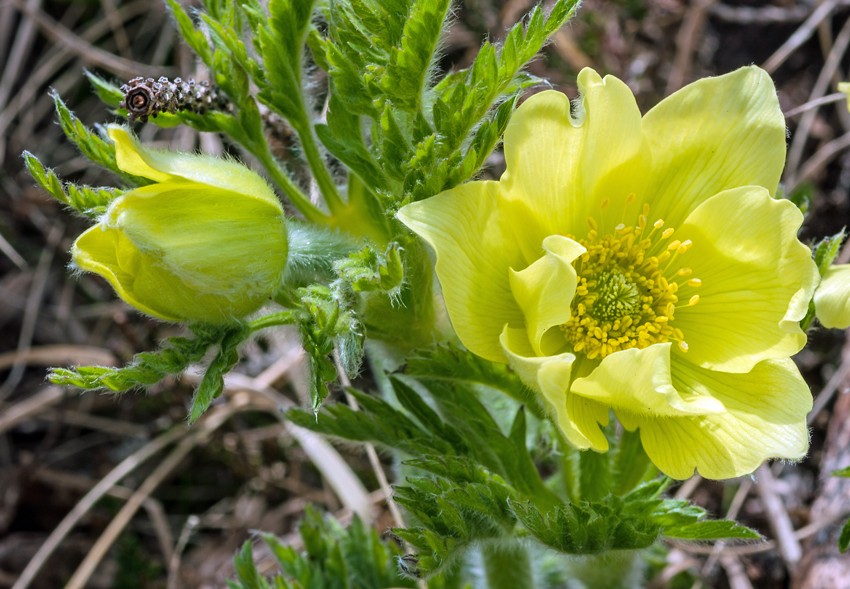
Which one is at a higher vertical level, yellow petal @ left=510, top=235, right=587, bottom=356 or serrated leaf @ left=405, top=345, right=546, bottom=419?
yellow petal @ left=510, top=235, right=587, bottom=356

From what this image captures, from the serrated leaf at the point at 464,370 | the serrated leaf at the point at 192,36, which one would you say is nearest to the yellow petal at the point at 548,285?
the serrated leaf at the point at 464,370

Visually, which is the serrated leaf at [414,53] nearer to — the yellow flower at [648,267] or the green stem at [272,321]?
the yellow flower at [648,267]

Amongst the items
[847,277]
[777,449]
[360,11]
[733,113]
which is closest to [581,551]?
[777,449]

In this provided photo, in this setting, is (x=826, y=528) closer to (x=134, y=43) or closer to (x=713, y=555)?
(x=713, y=555)

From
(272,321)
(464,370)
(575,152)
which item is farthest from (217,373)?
(575,152)

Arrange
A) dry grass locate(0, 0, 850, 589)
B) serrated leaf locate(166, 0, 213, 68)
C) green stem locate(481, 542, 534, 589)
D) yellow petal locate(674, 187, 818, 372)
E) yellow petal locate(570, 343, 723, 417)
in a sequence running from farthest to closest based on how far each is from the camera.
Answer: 1. dry grass locate(0, 0, 850, 589)
2. green stem locate(481, 542, 534, 589)
3. serrated leaf locate(166, 0, 213, 68)
4. yellow petal locate(674, 187, 818, 372)
5. yellow petal locate(570, 343, 723, 417)

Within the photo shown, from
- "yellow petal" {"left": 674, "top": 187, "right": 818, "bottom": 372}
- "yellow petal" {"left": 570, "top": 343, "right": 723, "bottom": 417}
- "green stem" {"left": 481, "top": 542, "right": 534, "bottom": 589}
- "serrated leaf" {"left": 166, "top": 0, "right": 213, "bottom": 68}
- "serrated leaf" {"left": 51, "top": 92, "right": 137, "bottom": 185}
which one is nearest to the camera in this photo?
"yellow petal" {"left": 570, "top": 343, "right": 723, "bottom": 417}

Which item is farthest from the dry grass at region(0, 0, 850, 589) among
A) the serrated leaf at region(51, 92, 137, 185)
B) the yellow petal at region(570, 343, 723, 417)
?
the yellow petal at region(570, 343, 723, 417)

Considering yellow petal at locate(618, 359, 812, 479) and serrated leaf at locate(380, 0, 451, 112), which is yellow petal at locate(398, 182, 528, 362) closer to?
serrated leaf at locate(380, 0, 451, 112)
